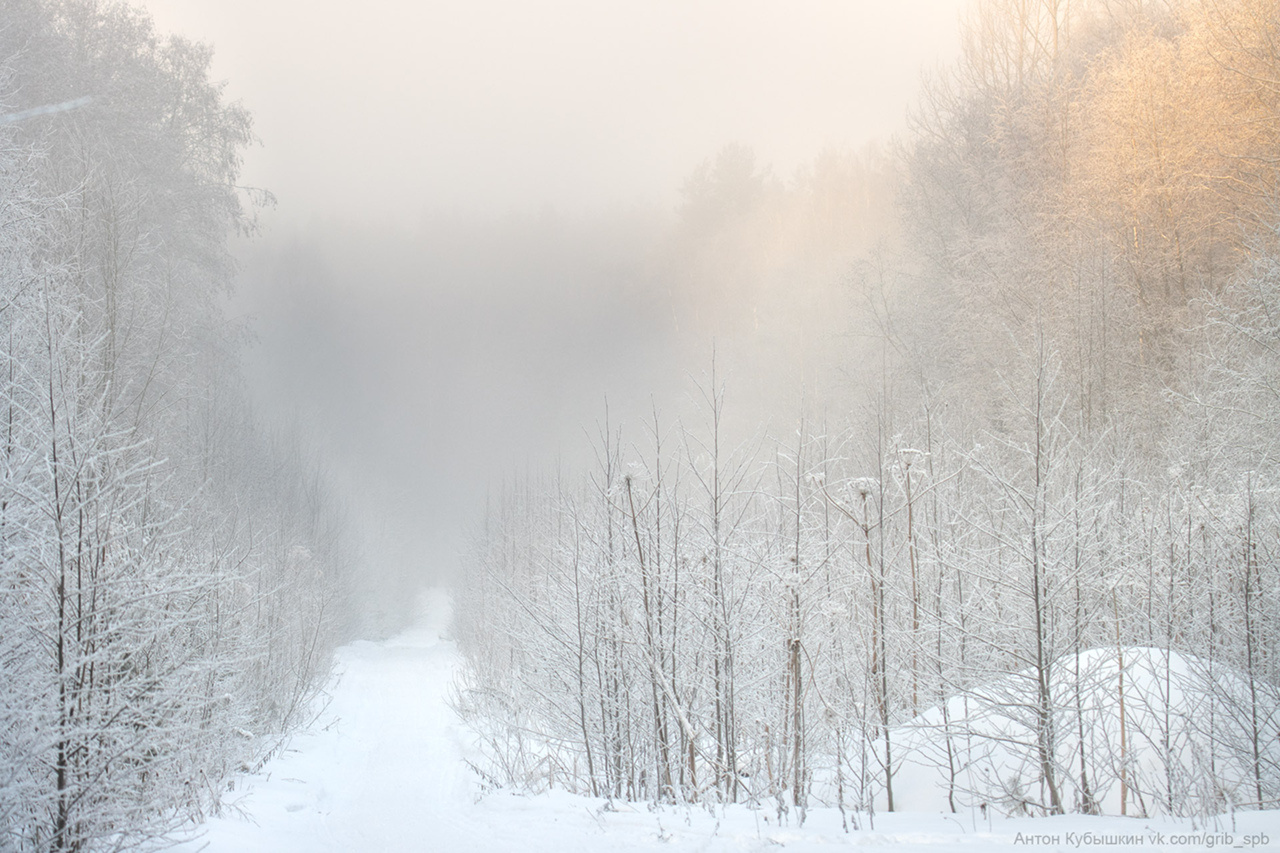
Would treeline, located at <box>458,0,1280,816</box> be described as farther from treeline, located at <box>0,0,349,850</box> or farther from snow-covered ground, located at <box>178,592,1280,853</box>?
treeline, located at <box>0,0,349,850</box>

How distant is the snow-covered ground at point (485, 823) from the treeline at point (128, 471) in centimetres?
72

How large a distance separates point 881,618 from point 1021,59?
20.7 meters

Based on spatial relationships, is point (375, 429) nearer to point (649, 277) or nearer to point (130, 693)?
point (649, 277)

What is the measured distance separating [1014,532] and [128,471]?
667cm

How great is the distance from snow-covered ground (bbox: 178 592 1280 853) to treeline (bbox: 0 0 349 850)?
721 mm

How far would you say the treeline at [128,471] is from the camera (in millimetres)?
4090

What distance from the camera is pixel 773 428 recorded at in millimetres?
24906

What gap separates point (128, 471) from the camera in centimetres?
448

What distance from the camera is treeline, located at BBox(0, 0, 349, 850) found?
409cm

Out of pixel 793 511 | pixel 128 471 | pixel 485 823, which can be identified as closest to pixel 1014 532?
pixel 793 511

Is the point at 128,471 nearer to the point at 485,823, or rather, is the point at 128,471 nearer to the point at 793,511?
the point at 485,823

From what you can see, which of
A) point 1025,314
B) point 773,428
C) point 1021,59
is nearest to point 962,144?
point 1021,59

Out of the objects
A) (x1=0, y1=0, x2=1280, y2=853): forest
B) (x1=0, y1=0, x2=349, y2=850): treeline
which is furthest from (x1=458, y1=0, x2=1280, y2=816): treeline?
(x1=0, y1=0, x2=349, y2=850): treeline

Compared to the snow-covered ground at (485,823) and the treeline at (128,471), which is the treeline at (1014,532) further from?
the treeline at (128,471)
